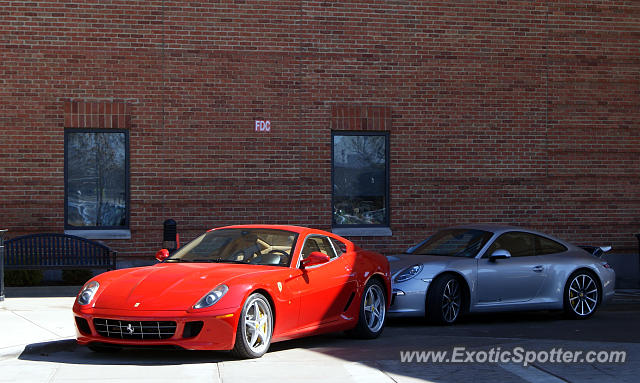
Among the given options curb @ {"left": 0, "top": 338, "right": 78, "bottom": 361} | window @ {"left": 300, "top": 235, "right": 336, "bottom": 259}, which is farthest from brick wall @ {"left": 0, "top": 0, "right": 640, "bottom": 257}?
curb @ {"left": 0, "top": 338, "right": 78, "bottom": 361}

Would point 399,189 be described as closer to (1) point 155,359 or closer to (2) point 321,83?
(2) point 321,83

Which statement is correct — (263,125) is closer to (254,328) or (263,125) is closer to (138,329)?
(254,328)

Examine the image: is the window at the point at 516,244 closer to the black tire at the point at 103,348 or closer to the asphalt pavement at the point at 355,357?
the asphalt pavement at the point at 355,357

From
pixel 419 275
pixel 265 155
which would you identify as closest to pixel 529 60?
pixel 265 155

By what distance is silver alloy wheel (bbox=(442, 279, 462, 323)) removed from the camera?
38.4ft

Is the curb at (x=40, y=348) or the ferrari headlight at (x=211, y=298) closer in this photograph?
the ferrari headlight at (x=211, y=298)

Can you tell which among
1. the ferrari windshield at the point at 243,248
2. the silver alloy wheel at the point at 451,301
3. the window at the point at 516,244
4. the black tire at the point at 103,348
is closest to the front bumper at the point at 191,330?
the black tire at the point at 103,348

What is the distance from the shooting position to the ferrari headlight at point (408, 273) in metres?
11.6

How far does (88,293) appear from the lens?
865 cm

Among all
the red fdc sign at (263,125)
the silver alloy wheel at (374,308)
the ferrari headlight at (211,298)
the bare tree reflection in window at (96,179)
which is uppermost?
the red fdc sign at (263,125)

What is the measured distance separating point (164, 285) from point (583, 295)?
6.80 metres

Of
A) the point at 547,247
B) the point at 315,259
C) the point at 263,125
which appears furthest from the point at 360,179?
the point at 315,259

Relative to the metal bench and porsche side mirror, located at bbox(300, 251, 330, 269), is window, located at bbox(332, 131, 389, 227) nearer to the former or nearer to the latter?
the metal bench

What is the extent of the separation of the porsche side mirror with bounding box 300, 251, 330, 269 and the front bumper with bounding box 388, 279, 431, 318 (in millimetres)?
2357
